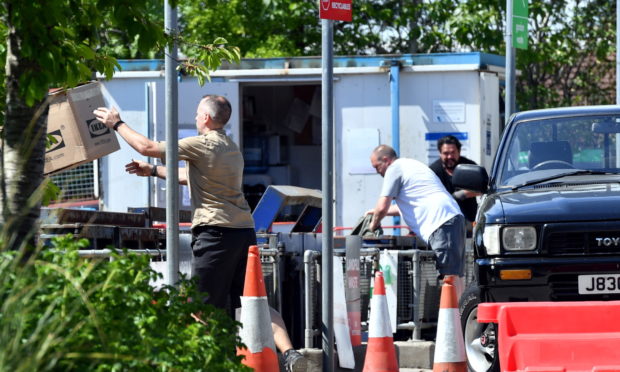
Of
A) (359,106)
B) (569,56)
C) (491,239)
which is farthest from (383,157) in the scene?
(569,56)

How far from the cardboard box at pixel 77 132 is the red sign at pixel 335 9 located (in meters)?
2.57

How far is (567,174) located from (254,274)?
2.41m

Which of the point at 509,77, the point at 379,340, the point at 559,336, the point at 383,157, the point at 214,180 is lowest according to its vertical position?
the point at 379,340

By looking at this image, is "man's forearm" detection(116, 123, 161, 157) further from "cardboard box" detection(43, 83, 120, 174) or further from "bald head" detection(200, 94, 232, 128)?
"cardboard box" detection(43, 83, 120, 174)

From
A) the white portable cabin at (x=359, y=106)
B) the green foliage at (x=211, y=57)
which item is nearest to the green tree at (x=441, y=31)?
the white portable cabin at (x=359, y=106)

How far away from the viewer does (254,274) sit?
788 centimetres

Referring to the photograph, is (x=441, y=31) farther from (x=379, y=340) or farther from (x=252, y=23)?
(x=379, y=340)

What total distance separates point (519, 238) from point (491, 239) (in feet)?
0.60

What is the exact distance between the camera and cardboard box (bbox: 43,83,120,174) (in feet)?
32.6

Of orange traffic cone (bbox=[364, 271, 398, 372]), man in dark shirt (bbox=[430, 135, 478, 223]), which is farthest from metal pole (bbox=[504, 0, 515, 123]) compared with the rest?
orange traffic cone (bbox=[364, 271, 398, 372])

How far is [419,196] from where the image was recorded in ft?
35.5

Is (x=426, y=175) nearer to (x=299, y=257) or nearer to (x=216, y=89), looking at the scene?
(x=299, y=257)

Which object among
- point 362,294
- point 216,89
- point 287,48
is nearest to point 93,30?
point 362,294

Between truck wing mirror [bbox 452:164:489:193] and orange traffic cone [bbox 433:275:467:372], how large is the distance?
854mm
